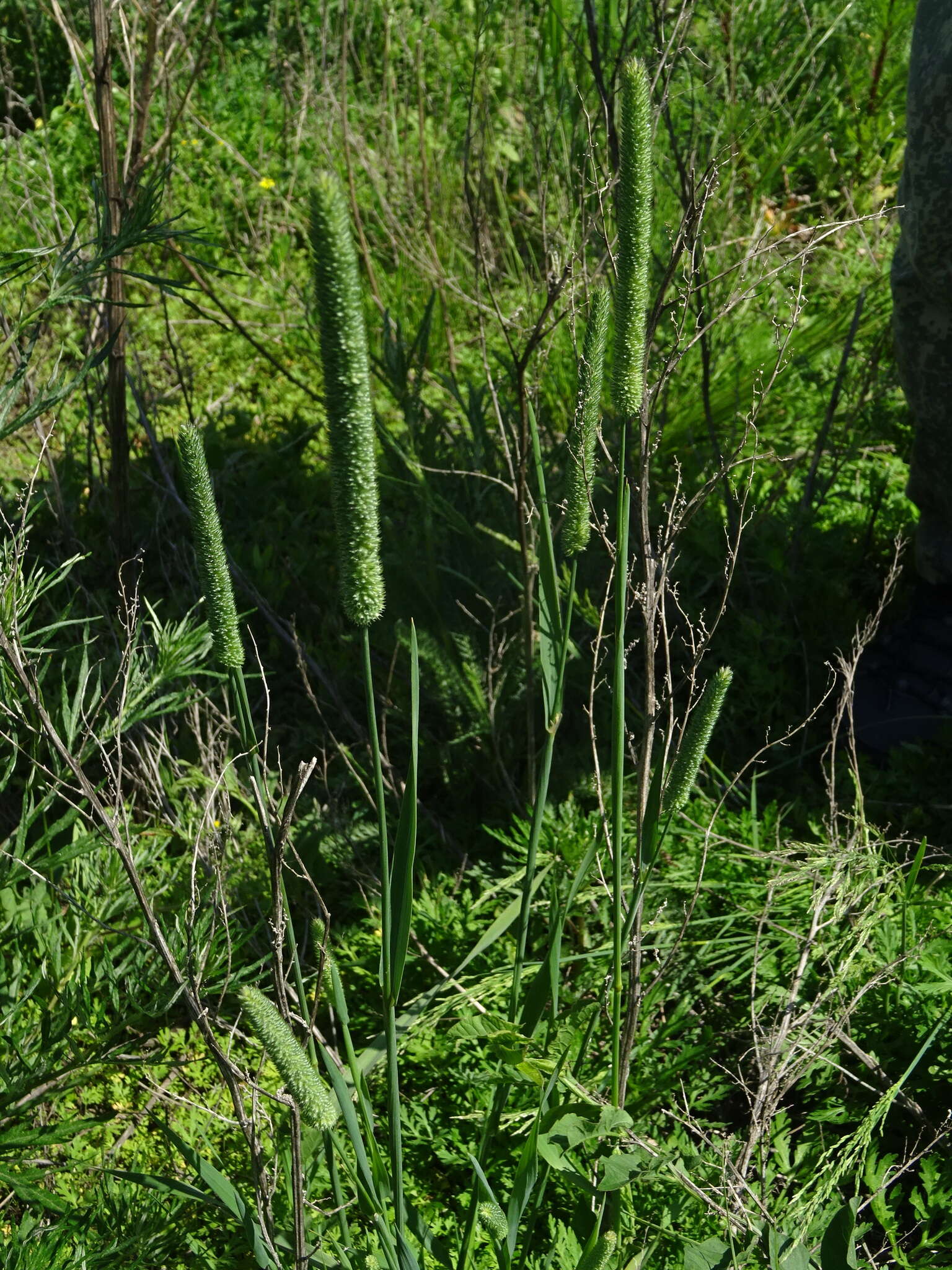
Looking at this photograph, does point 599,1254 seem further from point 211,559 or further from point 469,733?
point 469,733

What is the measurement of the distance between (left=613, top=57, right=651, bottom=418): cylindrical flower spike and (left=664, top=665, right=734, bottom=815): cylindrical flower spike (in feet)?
1.17

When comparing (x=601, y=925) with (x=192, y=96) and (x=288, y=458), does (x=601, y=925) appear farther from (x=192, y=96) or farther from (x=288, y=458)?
(x=192, y=96)

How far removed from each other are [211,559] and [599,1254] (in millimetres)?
860

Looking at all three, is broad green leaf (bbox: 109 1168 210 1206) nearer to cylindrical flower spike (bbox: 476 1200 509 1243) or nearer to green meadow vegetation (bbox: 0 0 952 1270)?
green meadow vegetation (bbox: 0 0 952 1270)

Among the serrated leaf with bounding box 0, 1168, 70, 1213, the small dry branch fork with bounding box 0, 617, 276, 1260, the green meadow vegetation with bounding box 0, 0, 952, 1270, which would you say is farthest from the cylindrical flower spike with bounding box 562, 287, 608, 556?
the serrated leaf with bounding box 0, 1168, 70, 1213

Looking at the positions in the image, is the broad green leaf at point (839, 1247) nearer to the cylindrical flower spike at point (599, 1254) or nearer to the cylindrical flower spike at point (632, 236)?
the cylindrical flower spike at point (599, 1254)

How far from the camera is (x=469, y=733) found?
253cm

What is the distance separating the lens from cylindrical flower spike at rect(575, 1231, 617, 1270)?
121cm

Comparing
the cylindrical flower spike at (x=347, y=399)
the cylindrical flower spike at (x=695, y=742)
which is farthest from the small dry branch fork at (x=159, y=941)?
the cylindrical flower spike at (x=695, y=742)

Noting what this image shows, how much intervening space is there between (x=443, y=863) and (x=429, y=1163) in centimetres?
72

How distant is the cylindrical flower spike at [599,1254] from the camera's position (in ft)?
3.97

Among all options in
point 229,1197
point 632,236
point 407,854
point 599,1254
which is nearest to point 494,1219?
point 599,1254

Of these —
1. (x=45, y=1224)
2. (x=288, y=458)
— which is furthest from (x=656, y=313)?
(x=288, y=458)

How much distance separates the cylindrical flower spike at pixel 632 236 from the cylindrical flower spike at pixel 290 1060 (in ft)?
2.36
